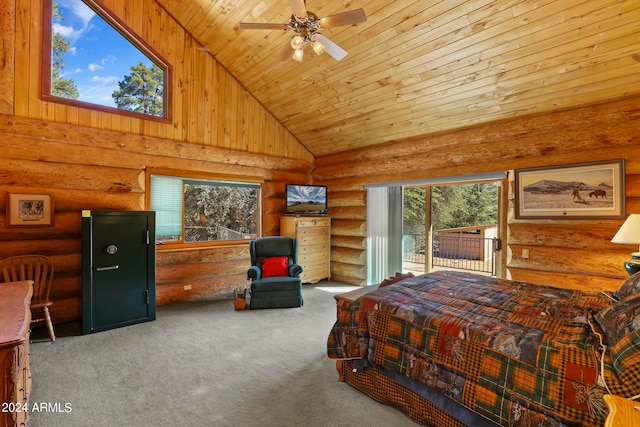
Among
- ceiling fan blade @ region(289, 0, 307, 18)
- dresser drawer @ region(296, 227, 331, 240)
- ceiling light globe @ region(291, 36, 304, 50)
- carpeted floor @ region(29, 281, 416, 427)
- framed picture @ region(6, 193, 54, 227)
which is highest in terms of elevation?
ceiling fan blade @ region(289, 0, 307, 18)

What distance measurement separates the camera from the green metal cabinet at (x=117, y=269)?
3502mm

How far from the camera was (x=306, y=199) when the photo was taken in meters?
5.95

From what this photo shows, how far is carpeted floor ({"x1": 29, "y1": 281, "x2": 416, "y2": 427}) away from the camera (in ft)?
6.93

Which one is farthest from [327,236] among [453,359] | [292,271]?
[453,359]

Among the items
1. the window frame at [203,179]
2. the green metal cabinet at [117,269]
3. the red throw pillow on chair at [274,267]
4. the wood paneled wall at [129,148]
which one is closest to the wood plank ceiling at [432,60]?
the wood paneled wall at [129,148]

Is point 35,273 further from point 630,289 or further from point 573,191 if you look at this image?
point 573,191

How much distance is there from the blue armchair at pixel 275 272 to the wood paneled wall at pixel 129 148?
0.84m

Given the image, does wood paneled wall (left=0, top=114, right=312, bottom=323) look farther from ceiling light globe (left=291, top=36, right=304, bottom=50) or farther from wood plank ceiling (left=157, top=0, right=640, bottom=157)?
ceiling light globe (left=291, top=36, right=304, bottom=50)

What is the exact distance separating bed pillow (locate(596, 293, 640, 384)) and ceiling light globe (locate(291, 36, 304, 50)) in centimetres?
308

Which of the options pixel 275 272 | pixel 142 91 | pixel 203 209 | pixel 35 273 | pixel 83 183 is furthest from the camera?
pixel 203 209

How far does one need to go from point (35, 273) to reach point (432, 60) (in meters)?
5.38

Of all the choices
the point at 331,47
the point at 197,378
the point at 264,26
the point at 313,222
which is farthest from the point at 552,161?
the point at 197,378

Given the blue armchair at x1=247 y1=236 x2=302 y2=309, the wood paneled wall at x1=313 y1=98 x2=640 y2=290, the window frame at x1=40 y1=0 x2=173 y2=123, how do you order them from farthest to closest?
the blue armchair at x1=247 y1=236 x2=302 y2=309
the window frame at x1=40 y1=0 x2=173 y2=123
the wood paneled wall at x1=313 y1=98 x2=640 y2=290

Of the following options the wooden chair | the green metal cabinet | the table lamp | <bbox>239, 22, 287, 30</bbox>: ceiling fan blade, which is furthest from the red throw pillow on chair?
the table lamp
